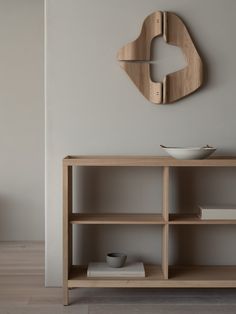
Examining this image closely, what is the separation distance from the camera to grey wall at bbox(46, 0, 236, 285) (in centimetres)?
284

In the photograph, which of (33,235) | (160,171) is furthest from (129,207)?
(33,235)

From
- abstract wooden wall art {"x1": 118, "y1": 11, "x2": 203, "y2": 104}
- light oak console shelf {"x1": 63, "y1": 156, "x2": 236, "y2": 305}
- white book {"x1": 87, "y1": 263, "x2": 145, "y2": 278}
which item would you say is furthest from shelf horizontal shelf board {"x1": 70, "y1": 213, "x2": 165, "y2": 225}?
abstract wooden wall art {"x1": 118, "y1": 11, "x2": 203, "y2": 104}

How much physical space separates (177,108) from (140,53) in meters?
0.39

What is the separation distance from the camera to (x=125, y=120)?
2.88m

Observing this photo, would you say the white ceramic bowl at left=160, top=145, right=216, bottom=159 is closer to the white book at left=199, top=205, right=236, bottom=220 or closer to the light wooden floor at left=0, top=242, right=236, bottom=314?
the white book at left=199, top=205, right=236, bottom=220

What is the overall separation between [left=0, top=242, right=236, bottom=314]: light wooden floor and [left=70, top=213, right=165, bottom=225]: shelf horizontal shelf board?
0.44 m

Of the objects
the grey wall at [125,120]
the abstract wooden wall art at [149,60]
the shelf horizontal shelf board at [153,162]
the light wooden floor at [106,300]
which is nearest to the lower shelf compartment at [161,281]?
the light wooden floor at [106,300]

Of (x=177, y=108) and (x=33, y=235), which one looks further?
(x=33, y=235)

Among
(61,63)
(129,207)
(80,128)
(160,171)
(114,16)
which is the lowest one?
(129,207)

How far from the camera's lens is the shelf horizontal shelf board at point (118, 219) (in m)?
2.58

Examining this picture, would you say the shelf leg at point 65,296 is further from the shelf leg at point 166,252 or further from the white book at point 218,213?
the white book at point 218,213

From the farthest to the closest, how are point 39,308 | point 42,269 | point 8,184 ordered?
point 8,184, point 42,269, point 39,308

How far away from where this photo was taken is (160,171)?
291 centimetres

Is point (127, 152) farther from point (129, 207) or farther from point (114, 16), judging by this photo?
point (114, 16)
